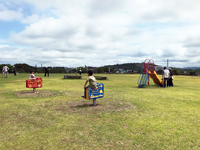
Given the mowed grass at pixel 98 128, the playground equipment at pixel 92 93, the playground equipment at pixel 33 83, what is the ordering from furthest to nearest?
the playground equipment at pixel 33 83 → the playground equipment at pixel 92 93 → the mowed grass at pixel 98 128

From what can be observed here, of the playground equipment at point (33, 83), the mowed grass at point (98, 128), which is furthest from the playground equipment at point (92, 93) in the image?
the playground equipment at point (33, 83)

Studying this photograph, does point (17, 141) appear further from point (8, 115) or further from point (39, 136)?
point (8, 115)

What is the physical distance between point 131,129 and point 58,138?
76.4 inches

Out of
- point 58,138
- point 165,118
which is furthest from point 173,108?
point 58,138

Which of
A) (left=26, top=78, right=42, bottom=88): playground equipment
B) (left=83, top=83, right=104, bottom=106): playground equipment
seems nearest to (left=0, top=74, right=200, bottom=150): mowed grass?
(left=83, top=83, right=104, bottom=106): playground equipment

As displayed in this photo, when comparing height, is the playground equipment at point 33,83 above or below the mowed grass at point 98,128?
above

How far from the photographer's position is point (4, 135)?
12.7ft

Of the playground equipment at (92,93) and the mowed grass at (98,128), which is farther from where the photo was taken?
the playground equipment at (92,93)

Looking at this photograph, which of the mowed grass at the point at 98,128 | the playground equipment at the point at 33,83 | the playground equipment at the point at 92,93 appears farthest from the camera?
the playground equipment at the point at 33,83

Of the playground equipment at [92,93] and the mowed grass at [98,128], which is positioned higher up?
the playground equipment at [92,93]

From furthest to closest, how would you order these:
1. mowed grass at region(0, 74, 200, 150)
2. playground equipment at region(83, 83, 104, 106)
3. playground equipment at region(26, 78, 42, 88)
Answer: playground equipment at region(26, 78, 42, 88) → playground equipment at region(83, 83, 104, 106) → mowed grass at region(0, 74, 200, 150)

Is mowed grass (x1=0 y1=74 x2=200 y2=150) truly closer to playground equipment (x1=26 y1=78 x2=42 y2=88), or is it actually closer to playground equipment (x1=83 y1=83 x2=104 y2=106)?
playground equipment (x1=83 y1=83 x2=104 y2=106)

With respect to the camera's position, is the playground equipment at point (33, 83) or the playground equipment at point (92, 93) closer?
the playground equipment at point (92, 93)

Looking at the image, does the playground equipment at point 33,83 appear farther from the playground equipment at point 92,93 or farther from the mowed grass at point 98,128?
the playground equipment at point 92,93
